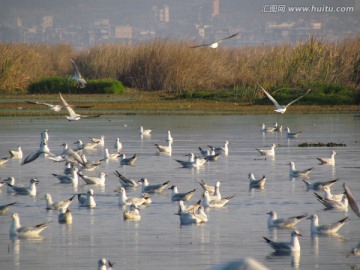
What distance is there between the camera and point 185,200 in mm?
18016

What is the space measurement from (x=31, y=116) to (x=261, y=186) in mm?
23495

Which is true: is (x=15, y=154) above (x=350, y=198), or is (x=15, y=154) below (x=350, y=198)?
below

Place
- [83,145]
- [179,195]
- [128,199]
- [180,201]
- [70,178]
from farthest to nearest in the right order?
[83,145] → [70,178] → [179,195] → [128,199] → [180,201]

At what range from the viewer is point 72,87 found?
5272cm

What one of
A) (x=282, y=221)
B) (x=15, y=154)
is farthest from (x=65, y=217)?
(x=15, y=154)

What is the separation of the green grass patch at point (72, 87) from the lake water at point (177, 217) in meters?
19.4

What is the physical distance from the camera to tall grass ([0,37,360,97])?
47.8m

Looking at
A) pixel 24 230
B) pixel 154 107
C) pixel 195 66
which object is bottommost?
pixel 154 107

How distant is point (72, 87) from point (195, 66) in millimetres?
6496

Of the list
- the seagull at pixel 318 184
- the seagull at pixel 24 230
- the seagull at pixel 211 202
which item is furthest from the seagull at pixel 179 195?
the seagull at pixel 24 230

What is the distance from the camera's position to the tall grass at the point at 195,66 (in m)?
47.8

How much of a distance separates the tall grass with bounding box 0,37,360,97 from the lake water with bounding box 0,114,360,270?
14871 millimetres

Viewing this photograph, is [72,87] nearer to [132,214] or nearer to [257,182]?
[257,182]

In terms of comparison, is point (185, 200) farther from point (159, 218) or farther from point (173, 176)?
point (173, 176)
